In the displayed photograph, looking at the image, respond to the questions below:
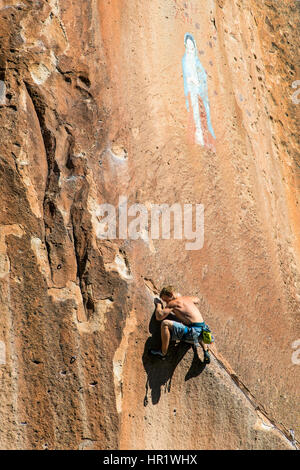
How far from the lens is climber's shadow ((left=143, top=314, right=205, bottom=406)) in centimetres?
546

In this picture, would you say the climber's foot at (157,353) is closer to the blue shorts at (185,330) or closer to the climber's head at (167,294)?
the blue shorts at (185,330)

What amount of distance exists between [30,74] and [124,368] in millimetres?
2747

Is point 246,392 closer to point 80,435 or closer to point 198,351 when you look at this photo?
point 198,351

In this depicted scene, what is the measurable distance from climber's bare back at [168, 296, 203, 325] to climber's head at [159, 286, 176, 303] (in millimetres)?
43

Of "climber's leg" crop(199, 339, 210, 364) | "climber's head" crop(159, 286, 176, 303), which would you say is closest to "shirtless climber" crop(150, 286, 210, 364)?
"climber's head" crop(159, 286, 176, 303)

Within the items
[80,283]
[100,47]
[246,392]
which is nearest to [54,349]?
[80,283]

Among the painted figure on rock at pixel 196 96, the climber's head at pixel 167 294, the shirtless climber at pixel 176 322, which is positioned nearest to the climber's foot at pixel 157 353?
the shirtless climber at pixel 176 322

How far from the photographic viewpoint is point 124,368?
210 inches

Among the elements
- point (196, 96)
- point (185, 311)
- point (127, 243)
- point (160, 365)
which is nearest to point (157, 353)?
point (160, 365)

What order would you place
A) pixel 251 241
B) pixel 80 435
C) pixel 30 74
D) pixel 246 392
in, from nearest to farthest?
1. pixel 80 435
2. pixel 30 74
3. pixel 246 392
4. pixel 251 241

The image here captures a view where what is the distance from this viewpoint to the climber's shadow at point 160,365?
5.46 metres

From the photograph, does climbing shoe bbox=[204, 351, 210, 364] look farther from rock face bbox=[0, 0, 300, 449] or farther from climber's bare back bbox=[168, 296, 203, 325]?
climber's bare back bbox=[168, 296, 203, 325]

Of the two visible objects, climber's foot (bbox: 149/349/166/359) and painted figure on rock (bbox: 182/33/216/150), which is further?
painted figure on rock (bbox: 182/33/216/150)

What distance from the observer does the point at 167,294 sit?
5484mm
